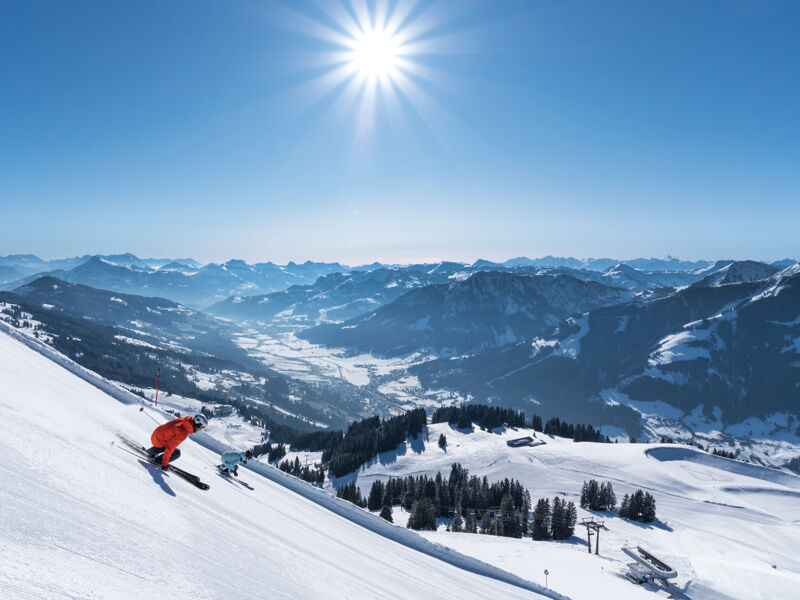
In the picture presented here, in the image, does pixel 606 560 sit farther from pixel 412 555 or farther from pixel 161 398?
pixel 161 398

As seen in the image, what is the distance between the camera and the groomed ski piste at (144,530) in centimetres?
467

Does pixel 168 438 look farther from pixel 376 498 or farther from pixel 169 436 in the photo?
pixel 376 498

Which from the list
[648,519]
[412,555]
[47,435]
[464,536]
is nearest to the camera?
[47,435]

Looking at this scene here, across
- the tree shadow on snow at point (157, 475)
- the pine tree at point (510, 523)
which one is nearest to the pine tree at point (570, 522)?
the pine tree at point (510, 523)

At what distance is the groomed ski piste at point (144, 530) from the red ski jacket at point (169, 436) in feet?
1.47

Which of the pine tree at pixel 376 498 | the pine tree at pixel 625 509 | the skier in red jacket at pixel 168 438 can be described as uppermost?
the skier in red jacket at pixel 168 438

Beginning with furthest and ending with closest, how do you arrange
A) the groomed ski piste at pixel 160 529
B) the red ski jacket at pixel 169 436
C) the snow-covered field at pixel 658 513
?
the snow-covered field at pixel 658 513 < the red ski jacket at pixel 169 436 < the groomed ski piste at pixel 160 529

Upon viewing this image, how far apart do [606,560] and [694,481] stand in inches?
2612

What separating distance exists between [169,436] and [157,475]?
101 cm

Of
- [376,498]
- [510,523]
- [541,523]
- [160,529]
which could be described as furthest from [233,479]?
[376,498]

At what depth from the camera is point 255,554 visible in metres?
7.97

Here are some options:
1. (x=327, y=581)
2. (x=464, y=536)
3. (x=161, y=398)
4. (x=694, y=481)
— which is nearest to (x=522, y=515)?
(x=464, y=536)

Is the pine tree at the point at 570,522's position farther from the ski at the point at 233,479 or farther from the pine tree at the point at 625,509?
the ski at the point at 233,479

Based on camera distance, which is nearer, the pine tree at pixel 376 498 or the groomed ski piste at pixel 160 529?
the groomed ski piste at pixel 160 529
